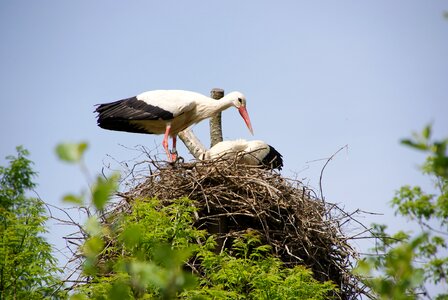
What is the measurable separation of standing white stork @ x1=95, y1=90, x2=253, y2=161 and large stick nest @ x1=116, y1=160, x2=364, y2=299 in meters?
1.47

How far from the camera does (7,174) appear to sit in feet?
41.1

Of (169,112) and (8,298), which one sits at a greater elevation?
(169,112)

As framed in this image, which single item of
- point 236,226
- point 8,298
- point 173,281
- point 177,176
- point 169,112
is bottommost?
point 173,281

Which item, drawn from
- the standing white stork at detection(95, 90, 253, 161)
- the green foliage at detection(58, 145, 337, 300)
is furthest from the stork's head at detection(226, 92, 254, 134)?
the green foliage at detection(58, 145, 337, 300)

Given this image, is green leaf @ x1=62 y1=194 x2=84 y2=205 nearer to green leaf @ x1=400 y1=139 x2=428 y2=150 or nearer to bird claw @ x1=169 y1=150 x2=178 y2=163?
green leaf @ x1=400 y1=139 x2=428 y2=150

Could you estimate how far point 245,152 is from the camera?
848 centimetres

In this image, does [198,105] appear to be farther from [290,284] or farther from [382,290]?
[382,290]

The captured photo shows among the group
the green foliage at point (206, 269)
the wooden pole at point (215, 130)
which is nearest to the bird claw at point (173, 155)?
the wooden pole at point (215, 130)

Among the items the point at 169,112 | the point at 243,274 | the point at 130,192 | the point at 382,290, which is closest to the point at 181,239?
the point at 243,274

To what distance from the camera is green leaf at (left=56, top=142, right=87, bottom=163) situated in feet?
6.19

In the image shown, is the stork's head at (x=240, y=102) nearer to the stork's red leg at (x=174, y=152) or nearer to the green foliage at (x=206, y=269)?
the stork's red leg at (x=174, y=152)

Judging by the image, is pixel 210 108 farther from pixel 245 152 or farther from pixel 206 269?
pixel 206 269

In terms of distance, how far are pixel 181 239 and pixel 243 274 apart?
2.03 feet

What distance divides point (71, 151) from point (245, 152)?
259 inches
